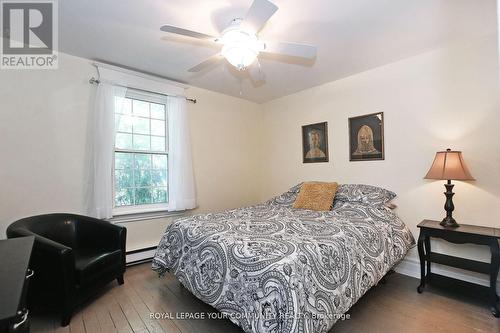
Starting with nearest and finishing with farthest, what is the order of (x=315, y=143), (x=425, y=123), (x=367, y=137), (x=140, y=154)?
(x=425, y=123) < (x=367, y=137) < (x=140, y=154) < (x=315, y=143)

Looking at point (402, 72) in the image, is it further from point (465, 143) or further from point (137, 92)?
point (137, 92)

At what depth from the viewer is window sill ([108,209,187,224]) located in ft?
9.79

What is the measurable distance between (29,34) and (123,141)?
134cm

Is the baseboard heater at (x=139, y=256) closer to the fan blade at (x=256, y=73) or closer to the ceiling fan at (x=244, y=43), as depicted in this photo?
the ceiling fan at (x=244, y=43)

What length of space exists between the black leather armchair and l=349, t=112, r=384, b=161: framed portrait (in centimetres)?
302

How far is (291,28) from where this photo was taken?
7.16 ft

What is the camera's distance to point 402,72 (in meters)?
2.86

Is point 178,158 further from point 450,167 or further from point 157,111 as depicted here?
point 450,167

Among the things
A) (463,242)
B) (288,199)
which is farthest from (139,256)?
(463,242)

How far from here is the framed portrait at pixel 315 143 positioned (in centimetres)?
362

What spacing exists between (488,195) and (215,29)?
306cm

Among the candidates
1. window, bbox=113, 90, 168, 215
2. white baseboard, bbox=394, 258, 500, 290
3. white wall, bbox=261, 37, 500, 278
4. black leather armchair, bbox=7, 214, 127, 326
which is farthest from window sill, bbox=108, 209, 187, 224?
white baseboard, bbox=394, 258, 500, 290

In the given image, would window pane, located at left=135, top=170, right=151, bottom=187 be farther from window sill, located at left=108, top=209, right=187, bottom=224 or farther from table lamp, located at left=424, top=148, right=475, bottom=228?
table lamp, located at left=424, top=148, right=475, bottom=228

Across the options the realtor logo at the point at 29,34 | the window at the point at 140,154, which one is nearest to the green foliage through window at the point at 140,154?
the window at the point at 140,154
